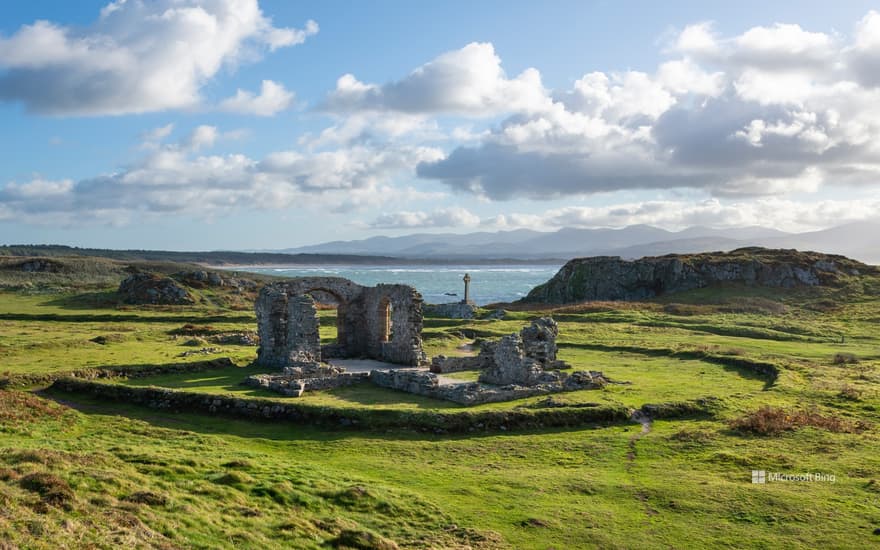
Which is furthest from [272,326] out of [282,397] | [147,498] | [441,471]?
[147,498]

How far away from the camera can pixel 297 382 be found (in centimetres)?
2570

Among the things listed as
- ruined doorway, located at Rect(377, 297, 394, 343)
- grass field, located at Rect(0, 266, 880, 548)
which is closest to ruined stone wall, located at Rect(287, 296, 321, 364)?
grass field, located at Rect(0, 266, 880, 548)

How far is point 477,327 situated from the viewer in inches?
1898

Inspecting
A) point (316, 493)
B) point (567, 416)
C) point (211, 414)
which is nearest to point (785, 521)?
point (567, 416)

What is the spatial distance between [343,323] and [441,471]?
20.9m

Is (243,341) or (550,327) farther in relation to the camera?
(243,341)

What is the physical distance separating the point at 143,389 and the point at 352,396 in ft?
24.7

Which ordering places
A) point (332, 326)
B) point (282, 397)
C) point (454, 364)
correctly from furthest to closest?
point (332, 326) < point (454, 364) < point (282, 397)

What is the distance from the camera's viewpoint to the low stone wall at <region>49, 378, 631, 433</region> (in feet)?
70.5

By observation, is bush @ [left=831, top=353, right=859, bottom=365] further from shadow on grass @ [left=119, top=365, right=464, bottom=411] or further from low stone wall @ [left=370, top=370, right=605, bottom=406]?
shadow on grass @ [left=119, top=365, right=464, bottom=411]

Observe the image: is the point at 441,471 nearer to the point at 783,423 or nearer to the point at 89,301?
the point at 783,423

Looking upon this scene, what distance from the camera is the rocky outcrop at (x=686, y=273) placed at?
7469cm

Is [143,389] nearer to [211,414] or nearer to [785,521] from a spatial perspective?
[211,414]

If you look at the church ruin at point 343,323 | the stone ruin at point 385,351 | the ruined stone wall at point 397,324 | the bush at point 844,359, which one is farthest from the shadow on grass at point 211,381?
the bush at point 844,359
